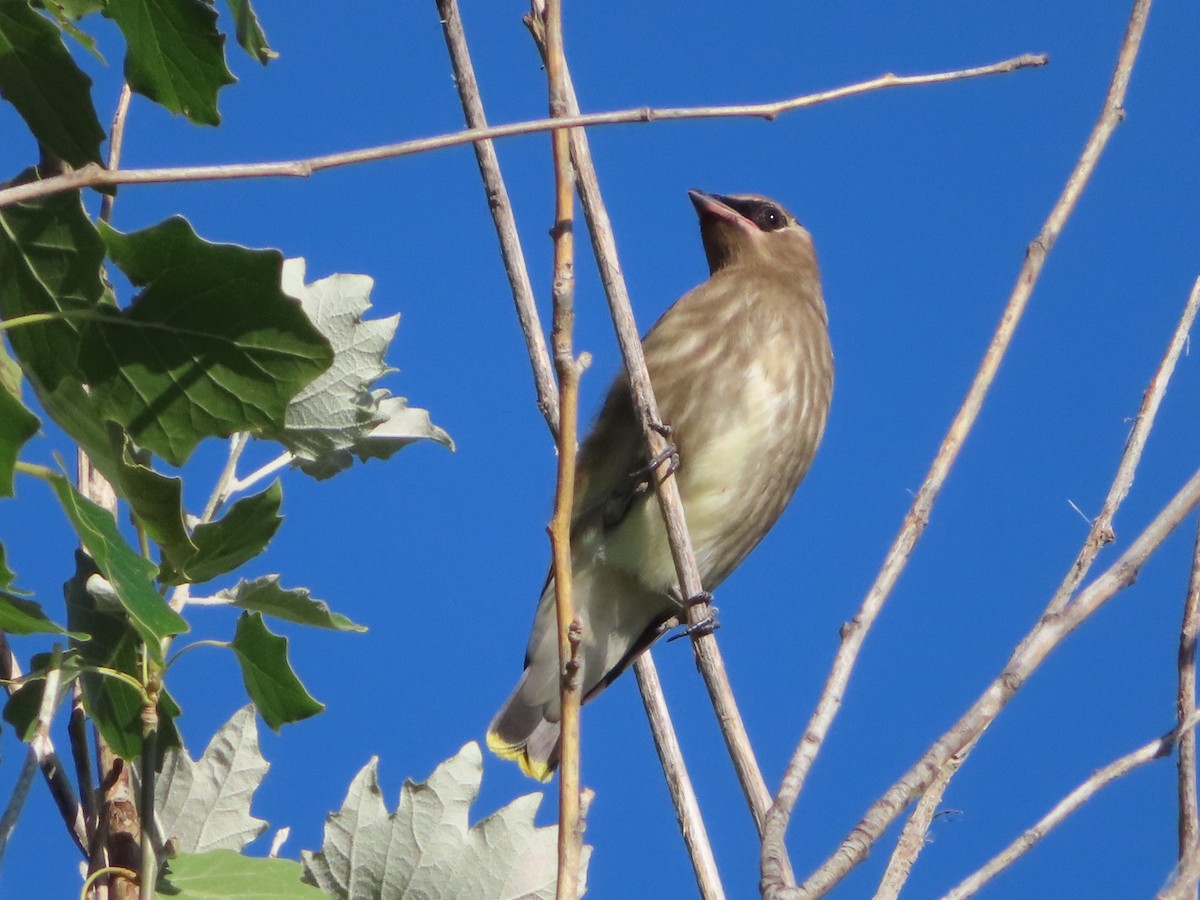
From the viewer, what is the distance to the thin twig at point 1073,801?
6.10ft

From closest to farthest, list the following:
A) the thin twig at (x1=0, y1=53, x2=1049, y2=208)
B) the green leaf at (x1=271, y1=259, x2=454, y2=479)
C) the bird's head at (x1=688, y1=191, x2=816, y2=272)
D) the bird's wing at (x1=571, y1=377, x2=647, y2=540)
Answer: the thin twig at (x1=0, y1=53, x2=1049, y2=208), the green leaf at (x1=271, y1=259, x2=454, y2=479), the bird's wing at (x1=571, y1=377, x2=647, y2=540), the bird's head at (x1=688, y1=191, x2=816, y2=272)

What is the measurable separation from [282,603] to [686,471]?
2.91 meters

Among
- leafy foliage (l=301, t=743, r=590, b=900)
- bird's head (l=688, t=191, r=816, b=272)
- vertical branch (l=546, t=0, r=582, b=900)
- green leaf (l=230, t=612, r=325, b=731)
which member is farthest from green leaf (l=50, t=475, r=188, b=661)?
bird's head (l=688, t=191, r=816, b=272)

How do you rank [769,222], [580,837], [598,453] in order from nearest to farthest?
1. [580,837]
2. [598,453]
3. [769,222]

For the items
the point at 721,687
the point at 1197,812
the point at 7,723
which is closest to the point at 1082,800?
the point at 1197,812

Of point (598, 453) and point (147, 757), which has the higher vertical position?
point (598, 453)

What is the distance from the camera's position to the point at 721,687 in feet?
9.03

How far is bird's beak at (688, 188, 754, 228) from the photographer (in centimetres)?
592

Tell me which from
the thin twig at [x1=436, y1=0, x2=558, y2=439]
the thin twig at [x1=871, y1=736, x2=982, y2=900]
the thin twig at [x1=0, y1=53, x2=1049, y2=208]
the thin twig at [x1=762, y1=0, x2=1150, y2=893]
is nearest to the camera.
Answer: the thin twig at [x1=0, y1=53, x2=1049, y2=208]

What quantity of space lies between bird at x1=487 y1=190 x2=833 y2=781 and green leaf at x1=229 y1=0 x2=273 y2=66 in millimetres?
2551

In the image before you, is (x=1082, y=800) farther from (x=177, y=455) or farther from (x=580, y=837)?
(x=177, y=455)

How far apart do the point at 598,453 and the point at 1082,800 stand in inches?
118

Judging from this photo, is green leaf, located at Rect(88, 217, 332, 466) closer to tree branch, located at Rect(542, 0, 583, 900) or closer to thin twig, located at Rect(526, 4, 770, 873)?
tree branch, located at Rect(542, 0, 583, 900)

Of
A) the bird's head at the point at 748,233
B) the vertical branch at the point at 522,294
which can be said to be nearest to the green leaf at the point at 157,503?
the vertical branch at the point at 522,294
